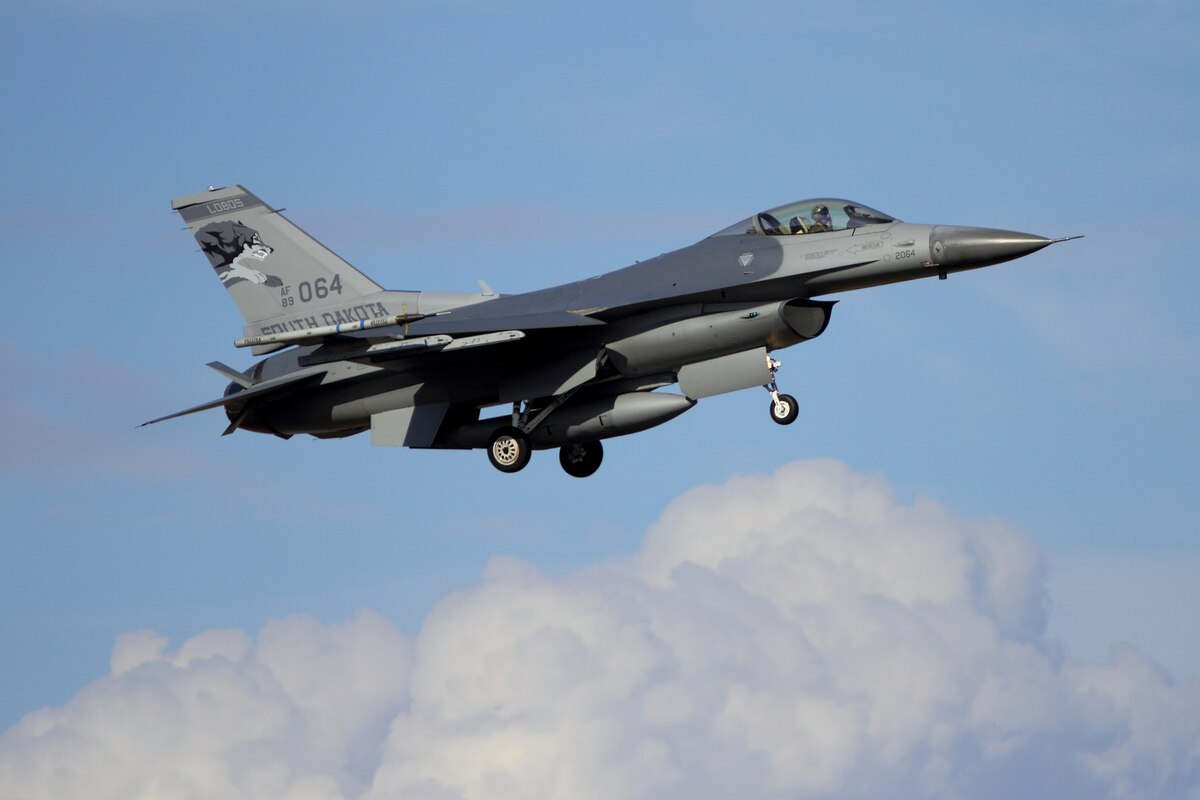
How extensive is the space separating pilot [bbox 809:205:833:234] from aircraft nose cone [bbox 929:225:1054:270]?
5.27 ft

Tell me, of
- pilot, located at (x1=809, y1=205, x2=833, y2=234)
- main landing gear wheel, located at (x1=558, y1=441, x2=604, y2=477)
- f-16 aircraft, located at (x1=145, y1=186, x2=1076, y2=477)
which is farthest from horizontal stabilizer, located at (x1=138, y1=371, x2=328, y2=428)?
pilot, located at (x1=809, y1=205, x2=833, y2=234)

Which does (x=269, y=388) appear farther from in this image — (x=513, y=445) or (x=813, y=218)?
(x=813, y=218)

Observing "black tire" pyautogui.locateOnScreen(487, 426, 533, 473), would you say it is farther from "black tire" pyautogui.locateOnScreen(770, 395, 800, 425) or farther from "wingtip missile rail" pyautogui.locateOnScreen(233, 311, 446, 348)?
"black tire" pyautogui.locateOnScreen(770, 395, 800, 425)

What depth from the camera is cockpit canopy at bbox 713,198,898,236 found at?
26.0 m

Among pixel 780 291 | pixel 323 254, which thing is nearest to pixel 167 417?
pixel 323 254

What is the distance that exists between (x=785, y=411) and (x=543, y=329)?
385cm

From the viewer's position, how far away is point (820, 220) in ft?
85.9

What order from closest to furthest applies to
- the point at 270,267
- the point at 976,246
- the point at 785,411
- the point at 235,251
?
the point at 976,246 < the point at 785,411 < the point at 270,267 < the point at 235,251

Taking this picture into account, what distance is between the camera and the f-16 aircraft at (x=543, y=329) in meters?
25.9

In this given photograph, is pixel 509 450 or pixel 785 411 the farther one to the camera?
pixel 509 450

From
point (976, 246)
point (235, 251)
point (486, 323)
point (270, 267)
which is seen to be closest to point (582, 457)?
point (486, 323)

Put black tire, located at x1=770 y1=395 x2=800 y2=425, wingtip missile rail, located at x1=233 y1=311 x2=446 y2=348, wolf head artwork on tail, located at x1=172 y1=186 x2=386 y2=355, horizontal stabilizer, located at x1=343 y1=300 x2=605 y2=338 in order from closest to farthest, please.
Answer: black tire, located at x1=770 y1=395 x2=800 y2=425
horizontal stabilizer, located at x1=343 y1=300 x2=605 y2=338
wingtip missile rail, located at x1=233 y1=311 x2=446 y2=348
wolf head artwork on tail, located at x1=172 y1=186 x2=386 y2=355

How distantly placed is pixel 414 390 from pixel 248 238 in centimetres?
425

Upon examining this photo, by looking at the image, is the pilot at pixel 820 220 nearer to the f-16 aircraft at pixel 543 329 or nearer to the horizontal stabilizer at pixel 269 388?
the f-16 aircraft at pixel 543 329
